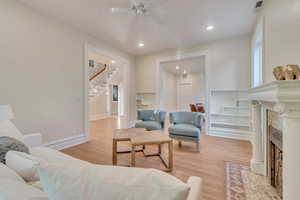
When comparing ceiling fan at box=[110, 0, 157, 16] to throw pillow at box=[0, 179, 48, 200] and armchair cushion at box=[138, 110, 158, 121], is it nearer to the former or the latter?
armchair cushion at box=[138, 110, 158, 121]

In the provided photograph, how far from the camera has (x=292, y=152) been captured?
97 centimetres

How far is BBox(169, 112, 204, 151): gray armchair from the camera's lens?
288 centimetres

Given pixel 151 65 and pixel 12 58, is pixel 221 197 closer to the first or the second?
pixel 12 58

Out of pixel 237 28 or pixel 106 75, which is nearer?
pixel 237 28

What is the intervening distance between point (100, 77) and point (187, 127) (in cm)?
634

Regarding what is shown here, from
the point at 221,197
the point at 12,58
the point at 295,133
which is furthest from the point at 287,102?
the point at 12,58

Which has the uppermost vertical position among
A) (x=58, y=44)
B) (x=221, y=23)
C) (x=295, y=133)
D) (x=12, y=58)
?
(x=221, y=23)

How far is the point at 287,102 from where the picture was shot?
94 cm

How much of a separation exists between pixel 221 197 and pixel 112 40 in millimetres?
4257

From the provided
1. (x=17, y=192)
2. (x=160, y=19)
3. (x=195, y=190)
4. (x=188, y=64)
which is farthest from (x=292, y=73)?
(x=188, y=64)

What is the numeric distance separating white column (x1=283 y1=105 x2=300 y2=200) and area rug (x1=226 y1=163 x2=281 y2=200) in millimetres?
738

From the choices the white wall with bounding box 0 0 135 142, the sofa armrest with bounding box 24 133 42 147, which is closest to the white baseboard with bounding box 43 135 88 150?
the white wall with bounding box 0 0 135 142

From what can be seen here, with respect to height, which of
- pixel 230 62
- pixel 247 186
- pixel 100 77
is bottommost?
pixel 247 186

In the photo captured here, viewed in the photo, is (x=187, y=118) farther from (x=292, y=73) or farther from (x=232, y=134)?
(x=292, y=73)
